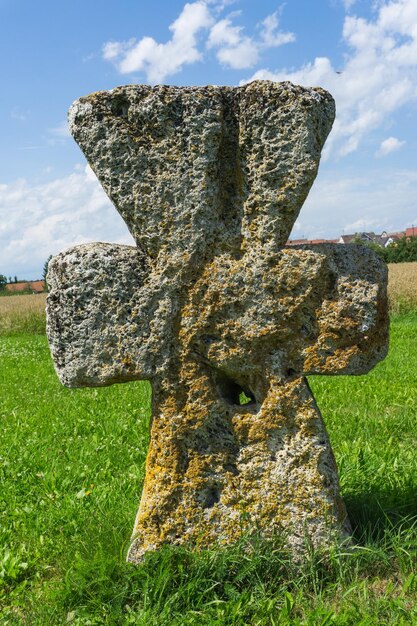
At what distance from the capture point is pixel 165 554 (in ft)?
11.4

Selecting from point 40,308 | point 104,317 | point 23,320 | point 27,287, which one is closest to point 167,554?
point 104,317

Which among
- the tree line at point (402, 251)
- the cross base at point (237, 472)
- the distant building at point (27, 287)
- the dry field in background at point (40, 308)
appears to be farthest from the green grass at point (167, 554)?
the distant building at point (27, 287)

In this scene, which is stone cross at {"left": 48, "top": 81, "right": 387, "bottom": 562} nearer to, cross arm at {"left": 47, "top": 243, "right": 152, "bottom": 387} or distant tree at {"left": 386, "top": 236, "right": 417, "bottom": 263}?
cross arm at {"left": 47, "top": 243, "right": 152, "bottom": 387}

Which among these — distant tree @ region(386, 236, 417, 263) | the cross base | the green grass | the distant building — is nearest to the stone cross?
the cross base

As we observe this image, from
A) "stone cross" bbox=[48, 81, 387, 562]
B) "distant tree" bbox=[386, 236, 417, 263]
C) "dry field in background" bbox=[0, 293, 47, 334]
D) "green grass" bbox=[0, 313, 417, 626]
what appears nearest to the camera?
"green grass" bbox=[0, 313, 417, 626]

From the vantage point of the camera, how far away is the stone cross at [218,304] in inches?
139

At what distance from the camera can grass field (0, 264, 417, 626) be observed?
3314 mm

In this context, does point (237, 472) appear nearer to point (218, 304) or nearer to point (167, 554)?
point (167, 554)

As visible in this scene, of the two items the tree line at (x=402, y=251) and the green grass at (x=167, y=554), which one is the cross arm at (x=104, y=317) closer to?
the green grass at (x=167, y=554)

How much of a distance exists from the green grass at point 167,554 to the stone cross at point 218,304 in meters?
0.18

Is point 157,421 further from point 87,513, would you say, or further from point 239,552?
point 87,513

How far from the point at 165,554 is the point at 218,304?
4.25 ft

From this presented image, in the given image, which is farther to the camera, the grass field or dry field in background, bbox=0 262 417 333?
dry field in background, bbox=0 262 417 333

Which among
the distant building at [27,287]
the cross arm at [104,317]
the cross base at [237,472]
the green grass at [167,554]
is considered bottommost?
the green grass at [167,554]
